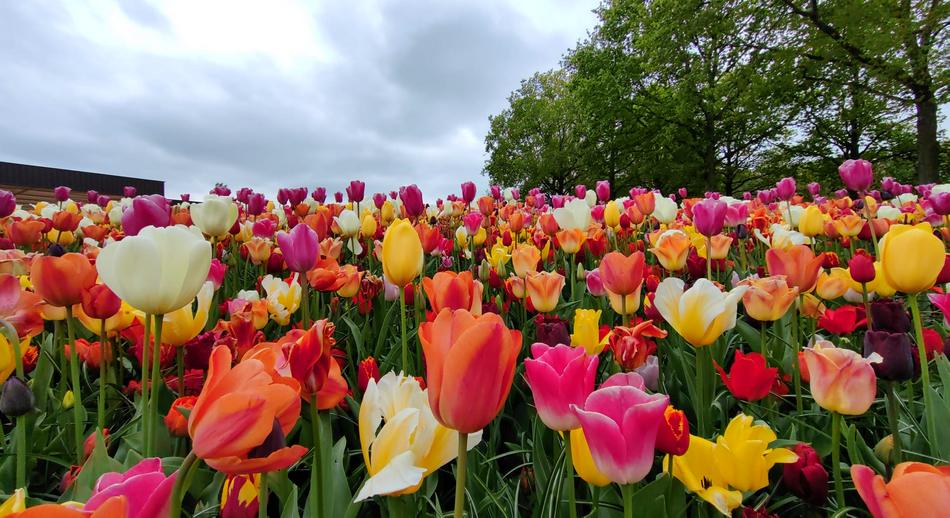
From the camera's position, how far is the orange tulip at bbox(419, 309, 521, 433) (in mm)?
589

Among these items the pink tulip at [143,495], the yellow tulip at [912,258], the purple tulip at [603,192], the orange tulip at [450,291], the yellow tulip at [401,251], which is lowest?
the pink tulip at [143,495]

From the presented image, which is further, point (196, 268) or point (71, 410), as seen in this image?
point (71, 410)

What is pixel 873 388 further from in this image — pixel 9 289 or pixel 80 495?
pixel 9 289

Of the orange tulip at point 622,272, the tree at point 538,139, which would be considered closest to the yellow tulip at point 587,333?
the orange tulip at point 622,272

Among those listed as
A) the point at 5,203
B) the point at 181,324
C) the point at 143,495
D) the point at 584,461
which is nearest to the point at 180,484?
the point at 143,495

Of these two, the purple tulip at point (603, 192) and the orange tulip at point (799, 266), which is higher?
the purple tulip at point (603, 192)

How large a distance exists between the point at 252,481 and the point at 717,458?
0.83 meters

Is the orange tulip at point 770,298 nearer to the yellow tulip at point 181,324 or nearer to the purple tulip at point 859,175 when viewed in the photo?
the purple tulip at point 859,175

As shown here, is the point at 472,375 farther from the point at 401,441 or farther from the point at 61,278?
the point at 61,278

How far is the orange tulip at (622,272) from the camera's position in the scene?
1496mm

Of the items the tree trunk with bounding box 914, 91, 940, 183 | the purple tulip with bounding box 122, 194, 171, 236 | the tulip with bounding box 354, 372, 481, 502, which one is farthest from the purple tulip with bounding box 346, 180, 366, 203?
the tree trunk with bounding box 914, 91, 940, 183

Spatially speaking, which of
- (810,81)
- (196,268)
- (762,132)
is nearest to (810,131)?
(762,132)

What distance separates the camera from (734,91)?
55.8 ft

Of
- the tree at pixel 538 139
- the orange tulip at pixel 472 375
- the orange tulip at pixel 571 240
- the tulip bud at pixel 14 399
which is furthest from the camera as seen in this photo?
the tree at pixel 538 139
